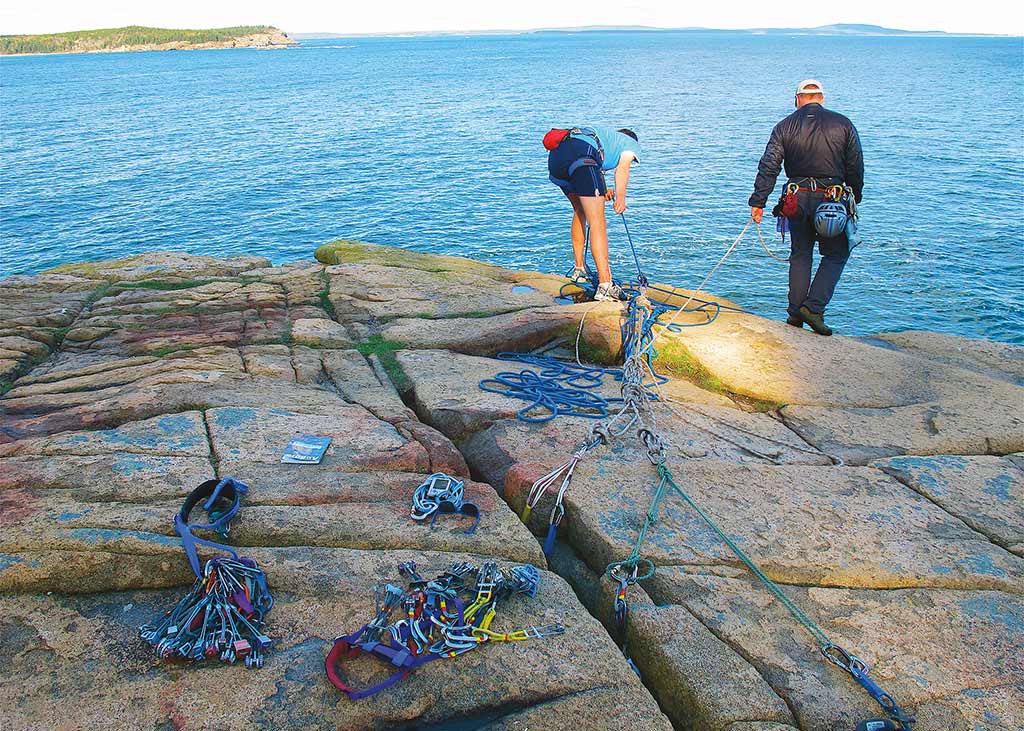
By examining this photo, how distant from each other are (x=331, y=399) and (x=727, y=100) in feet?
176

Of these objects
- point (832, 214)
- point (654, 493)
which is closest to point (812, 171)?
point (832, 214)

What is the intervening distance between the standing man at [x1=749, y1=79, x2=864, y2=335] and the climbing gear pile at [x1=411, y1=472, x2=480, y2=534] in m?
5.36

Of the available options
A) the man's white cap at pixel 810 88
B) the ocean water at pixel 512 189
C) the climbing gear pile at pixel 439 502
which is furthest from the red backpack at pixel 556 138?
the ocean water at pixel 512 189

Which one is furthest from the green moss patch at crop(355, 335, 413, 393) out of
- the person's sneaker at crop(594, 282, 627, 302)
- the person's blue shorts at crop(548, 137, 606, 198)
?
the person's blue shorts at crop(548, 137, 606, 198)

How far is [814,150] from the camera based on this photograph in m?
A: 8.01

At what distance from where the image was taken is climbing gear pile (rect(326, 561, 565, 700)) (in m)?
3.36

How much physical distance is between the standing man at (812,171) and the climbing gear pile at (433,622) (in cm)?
594

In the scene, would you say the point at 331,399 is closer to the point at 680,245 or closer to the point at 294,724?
the point at 294,724

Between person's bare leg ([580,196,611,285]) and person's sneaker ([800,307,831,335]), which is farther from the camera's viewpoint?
person's bare leg ([580,196,611,285])

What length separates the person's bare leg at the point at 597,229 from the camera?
860cm

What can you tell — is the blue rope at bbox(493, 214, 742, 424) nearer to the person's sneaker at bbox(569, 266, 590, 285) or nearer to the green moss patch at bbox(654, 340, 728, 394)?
the green moss patch at bbox(654, 340, 728, 394)

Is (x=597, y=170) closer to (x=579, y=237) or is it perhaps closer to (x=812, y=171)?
(x=579, y=237)

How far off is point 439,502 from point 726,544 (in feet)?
5.99

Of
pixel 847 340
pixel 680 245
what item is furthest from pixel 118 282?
pixel 680 245
